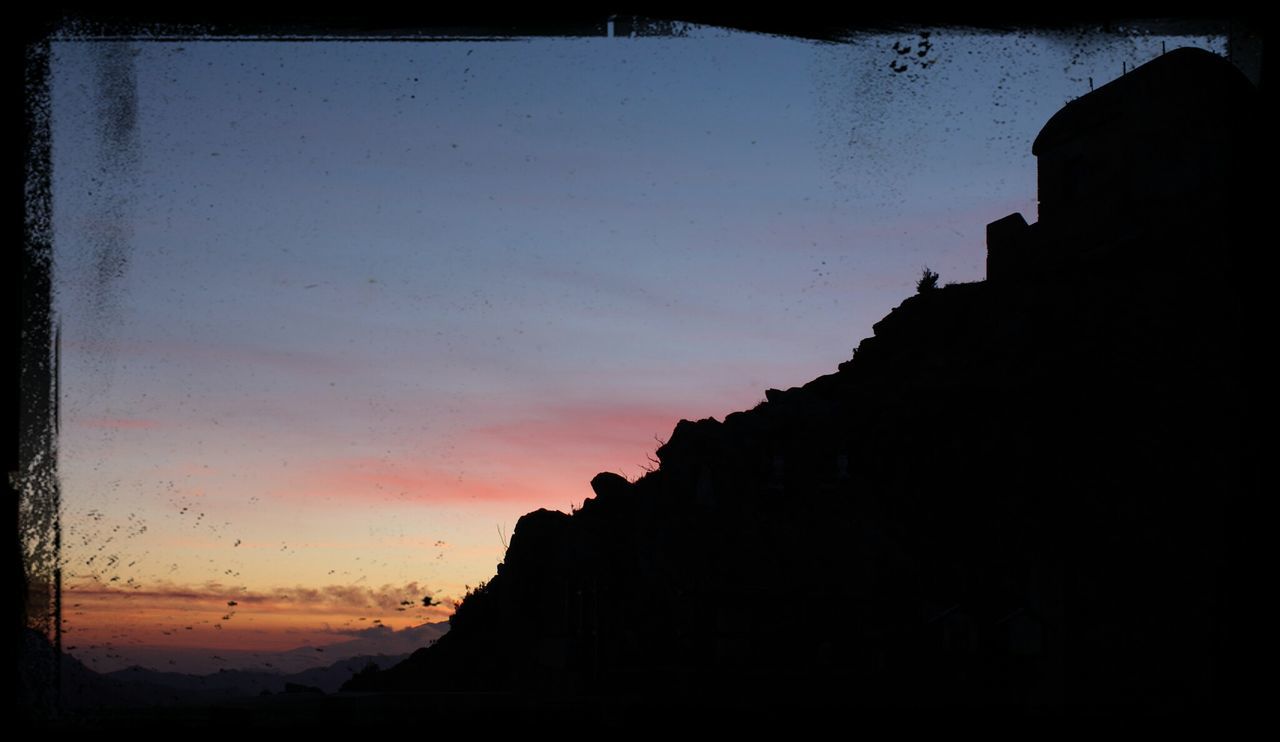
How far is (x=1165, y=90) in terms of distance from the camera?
132 feet

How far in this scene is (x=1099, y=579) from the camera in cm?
3219

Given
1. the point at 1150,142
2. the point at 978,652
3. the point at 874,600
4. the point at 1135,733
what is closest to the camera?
the point at 1135,733

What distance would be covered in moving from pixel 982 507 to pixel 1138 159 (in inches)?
578

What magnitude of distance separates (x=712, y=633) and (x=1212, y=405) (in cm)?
1854

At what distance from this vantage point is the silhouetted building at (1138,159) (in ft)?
130

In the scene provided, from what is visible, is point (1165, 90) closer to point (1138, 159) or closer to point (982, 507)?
point (1138, 159)

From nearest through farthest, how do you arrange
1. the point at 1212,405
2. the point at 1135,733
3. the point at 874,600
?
the point at 1135,733
the point at 874,600
the point at 1212,405

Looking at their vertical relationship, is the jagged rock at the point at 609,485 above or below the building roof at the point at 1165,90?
below

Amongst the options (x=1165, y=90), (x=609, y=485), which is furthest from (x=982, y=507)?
(x=1165, y=90)

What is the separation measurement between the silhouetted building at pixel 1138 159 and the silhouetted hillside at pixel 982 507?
0.30 ft

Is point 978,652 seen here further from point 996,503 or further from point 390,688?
point 390,688

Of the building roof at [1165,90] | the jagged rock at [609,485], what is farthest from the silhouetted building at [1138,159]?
the jagged rock at [609,485]

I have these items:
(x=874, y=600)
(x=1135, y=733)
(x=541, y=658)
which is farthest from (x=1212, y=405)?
(x=1135, y=733)

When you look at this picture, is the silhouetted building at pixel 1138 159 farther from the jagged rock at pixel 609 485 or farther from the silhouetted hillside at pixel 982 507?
the jagged rock at pixel 609 485
